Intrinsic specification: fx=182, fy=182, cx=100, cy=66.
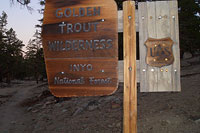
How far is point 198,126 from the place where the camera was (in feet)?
14.1

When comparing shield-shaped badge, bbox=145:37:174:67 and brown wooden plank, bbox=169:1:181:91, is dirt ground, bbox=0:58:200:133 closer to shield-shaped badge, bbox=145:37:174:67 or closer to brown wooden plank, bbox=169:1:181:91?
brown wooden plank, bbox=169:1:181:91

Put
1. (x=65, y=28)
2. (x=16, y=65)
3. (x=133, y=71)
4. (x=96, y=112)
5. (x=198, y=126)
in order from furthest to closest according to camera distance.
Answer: (x=16, y=65), (x=96, y=112), (x=198, y=126), (x=65, y=28), (x=133, y=71)

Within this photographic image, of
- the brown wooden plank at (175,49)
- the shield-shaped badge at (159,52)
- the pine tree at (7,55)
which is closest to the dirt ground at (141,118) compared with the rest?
the brown wooden plank at (175,49)

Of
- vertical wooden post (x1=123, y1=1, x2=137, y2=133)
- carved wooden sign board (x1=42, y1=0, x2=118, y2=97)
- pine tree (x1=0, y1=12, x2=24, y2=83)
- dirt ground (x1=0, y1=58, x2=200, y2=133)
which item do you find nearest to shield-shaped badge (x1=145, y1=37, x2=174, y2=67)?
vertical wooden post (x1=123, y1=1, x2=137, y2=133)

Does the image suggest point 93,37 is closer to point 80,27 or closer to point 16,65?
point 80,27

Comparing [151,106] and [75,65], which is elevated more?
[75,65]

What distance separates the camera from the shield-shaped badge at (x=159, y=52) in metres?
2.36

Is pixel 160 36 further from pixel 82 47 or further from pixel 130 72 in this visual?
pixel 82 47

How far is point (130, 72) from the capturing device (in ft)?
7.85

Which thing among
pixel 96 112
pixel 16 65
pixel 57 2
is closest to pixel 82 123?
pixel 96 112

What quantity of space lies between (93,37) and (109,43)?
23 centimetres

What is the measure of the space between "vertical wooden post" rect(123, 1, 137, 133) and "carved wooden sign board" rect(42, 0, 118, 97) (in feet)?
0.47

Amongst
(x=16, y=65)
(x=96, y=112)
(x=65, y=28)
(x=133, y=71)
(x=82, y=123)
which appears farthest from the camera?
(x=16, y=65)

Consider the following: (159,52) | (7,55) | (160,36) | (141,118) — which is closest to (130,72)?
(159,52)
